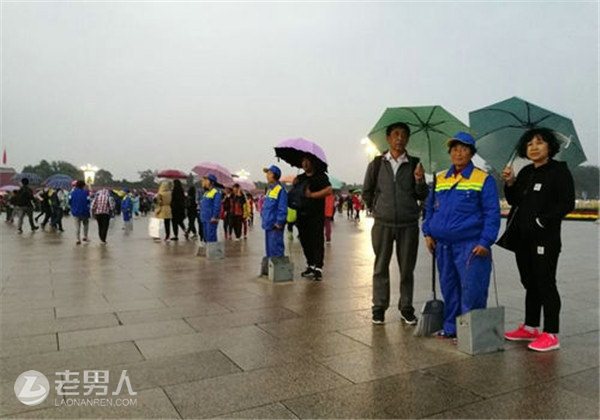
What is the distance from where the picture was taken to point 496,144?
14.7ft

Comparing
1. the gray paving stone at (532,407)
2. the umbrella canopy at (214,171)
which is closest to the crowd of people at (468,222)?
the gray paving stone at (532,407)

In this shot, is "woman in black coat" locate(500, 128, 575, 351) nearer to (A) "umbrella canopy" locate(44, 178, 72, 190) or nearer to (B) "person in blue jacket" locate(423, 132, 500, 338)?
(B) "person in blue jacket" locate(423, 132, 500, 338)

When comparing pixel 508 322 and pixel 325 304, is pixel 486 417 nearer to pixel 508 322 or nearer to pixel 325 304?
pixel 508 322

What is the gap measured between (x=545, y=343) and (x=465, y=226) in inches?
47.2

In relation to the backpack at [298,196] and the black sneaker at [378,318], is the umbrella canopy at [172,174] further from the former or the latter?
the black sneaker at [378,318]

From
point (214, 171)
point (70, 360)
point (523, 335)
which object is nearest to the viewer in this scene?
point (70, 360)

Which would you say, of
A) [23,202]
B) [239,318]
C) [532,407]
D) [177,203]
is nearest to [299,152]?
[239,318]

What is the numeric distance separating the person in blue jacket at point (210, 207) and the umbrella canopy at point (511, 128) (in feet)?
19.7

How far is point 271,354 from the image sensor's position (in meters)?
3.83

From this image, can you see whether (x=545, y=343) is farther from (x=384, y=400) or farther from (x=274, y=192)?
(x=274, y=192)

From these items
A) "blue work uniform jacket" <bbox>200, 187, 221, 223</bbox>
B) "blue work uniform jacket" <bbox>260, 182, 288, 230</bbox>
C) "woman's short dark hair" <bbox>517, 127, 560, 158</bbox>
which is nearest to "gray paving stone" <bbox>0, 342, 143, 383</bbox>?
"blue work uniform jacket" <bbox>260, 182, 288, 230</bbox>

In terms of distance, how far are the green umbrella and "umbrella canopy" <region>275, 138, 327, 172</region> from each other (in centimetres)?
218

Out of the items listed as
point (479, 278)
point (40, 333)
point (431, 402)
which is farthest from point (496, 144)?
point (40, 333)

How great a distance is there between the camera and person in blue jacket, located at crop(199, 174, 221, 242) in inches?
373
